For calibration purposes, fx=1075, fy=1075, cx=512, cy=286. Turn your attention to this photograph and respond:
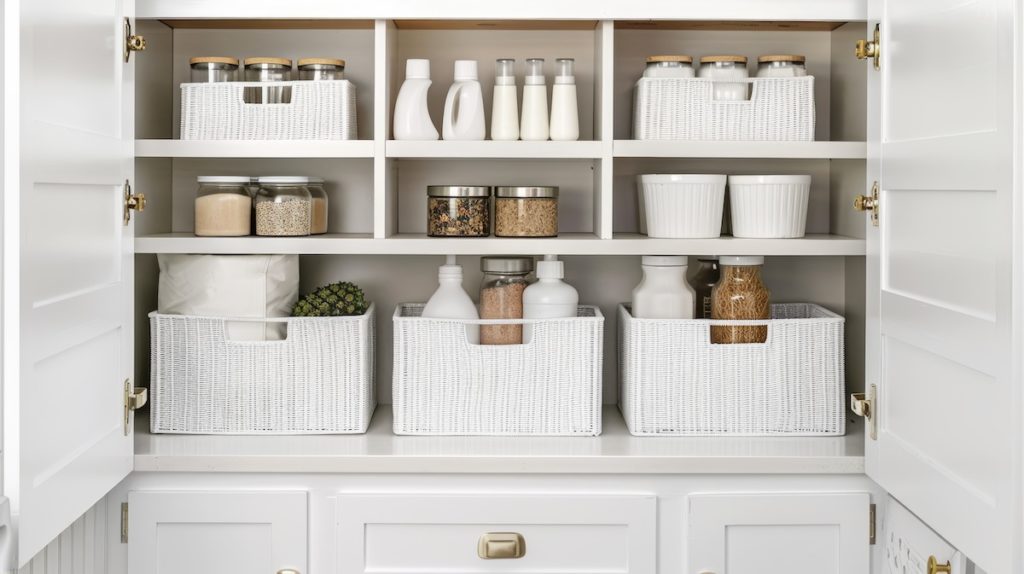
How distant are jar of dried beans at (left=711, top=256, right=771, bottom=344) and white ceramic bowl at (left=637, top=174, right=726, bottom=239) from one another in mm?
73

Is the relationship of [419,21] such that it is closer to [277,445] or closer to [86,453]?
[277,445]

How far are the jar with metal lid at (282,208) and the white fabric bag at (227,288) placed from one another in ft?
0.19

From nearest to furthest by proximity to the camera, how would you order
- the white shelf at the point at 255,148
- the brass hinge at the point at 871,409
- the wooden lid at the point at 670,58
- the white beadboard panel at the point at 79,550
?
the white beadboard panel at the point at 79,550 < the brass hinge at the point at 871,409 < the white shelf at the point at 255,148 < the wooden lid at the point at 670,58

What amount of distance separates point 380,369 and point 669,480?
0.70 m

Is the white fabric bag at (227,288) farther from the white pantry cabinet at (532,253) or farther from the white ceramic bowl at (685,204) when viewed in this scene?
the white ceramic bowl at (685,204)

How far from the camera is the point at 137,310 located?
203cm

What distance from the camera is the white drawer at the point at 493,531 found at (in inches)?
70.6

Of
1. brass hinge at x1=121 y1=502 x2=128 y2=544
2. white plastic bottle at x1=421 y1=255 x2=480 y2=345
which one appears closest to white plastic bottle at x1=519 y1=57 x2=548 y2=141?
white plastic bottle at x1=421 y1=255 x2=480 y2=345

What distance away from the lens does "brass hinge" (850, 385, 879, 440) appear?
1.76 metres

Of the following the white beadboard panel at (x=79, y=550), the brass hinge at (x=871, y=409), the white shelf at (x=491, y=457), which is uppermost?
the brass hinge at (x=871, y=409)

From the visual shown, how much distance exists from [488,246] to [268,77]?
0.51 m

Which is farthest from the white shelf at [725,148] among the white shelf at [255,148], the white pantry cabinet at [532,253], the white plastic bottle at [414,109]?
the white shelf at [255,148]

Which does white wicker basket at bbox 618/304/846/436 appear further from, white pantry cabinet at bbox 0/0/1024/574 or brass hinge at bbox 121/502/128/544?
brass hinge at bbox 121/502/128/544

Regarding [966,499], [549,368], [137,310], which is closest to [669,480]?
[549,368]
